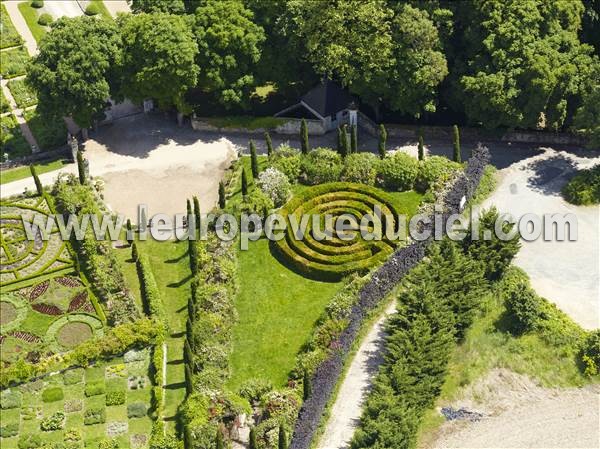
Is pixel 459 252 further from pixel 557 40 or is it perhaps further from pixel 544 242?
pixel 557 40

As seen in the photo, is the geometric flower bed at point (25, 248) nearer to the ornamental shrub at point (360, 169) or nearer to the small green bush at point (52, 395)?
the small green bush at point (52, 395)

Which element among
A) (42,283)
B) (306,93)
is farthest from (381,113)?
(42,283)

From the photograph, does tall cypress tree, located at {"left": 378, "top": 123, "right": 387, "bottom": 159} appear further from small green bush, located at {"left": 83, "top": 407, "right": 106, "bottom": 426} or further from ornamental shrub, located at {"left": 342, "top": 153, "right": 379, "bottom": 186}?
small green bush, located at {"left": 83, "top": 407, "right": 106, "bottom": 426}

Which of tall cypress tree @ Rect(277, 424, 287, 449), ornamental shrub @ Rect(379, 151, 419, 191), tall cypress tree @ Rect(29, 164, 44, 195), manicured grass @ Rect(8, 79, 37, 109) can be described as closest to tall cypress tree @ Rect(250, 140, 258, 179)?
ornamental shrub @ Rect(379, 151, 419, 191)

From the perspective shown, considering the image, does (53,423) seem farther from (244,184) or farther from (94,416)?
(244,184)

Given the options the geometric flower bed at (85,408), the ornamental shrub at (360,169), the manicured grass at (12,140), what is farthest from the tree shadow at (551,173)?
the manicured grass at (12,140)

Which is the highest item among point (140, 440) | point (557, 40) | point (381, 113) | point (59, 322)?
point (557, 40)

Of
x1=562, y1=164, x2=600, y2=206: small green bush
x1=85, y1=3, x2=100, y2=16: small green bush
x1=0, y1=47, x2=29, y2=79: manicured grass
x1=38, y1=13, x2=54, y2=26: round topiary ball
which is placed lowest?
x1=562, y1=164, x2=600, y2=206: small green bush
